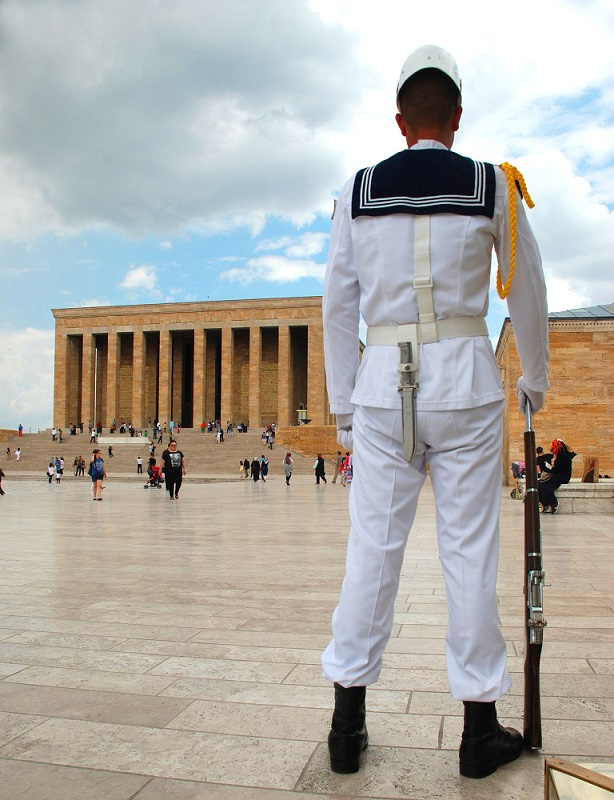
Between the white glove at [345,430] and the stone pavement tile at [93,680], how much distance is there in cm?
147

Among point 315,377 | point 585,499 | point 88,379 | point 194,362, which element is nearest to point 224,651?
point 585,499

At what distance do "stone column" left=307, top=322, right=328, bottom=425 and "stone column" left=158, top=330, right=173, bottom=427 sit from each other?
13.4 meters

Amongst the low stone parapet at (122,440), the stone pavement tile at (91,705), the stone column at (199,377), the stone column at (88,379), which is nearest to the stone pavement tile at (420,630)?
the stone pavement tile at (91,705)

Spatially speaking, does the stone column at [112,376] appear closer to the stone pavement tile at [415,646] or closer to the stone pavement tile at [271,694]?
the stone pavement tile at [415,646]

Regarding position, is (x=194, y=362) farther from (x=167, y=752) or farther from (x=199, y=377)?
(x=167, y=752)

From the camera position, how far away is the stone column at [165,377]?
68.6 meters

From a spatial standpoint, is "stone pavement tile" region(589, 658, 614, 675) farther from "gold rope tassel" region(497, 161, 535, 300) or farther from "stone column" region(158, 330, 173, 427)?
"stone column" region(158, 330, 173, 427)

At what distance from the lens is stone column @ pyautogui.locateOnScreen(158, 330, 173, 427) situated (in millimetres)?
68625

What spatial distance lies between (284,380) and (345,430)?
211 feet

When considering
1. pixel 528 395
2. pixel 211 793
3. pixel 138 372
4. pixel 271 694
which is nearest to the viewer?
pixel 211 793

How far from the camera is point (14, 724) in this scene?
9.70ft

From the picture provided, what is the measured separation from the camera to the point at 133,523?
12828 millimetres

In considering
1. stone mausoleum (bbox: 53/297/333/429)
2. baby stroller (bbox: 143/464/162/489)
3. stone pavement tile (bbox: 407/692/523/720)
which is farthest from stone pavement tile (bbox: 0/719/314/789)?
stone mausoleum (bbox: 53/297/333/429)

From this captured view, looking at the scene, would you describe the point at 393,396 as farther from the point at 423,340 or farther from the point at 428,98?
the point at 428,98
